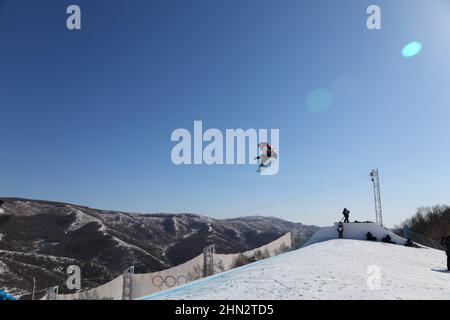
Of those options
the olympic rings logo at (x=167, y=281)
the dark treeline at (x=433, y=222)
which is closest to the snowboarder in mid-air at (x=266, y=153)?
the olympic rings logo at (x=167, y=281)

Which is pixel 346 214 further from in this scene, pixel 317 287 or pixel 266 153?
pixel 317 287

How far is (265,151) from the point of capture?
2088 centimetres

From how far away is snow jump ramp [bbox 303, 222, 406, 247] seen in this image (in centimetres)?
2814

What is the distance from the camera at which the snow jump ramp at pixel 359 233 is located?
2814 centimetres

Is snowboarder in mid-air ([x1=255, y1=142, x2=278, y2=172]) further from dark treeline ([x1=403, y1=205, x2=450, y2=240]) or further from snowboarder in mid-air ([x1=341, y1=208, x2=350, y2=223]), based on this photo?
dark treeline ([x1=403, y1=205, x2=450, y2=240])

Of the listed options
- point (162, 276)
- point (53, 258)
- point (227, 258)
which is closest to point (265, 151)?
point (227, 258)

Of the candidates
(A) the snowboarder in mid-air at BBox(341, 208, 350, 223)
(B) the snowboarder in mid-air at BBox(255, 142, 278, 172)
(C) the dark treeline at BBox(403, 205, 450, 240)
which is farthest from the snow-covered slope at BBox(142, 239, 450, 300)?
(C) the dark treeline at BBox(403, 205, 450, 240)

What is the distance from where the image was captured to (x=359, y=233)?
28656 mm

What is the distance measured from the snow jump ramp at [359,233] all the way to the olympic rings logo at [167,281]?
1187 centimetres

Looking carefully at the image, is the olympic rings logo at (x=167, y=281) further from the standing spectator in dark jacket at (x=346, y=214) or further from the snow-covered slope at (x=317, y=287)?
the standing spectator in dark jacket at (x=346, y=214)

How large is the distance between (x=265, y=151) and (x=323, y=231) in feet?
42.9

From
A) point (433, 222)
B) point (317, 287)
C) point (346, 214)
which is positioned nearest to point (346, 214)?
point (346, 214)

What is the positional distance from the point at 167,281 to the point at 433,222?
11182 cm
